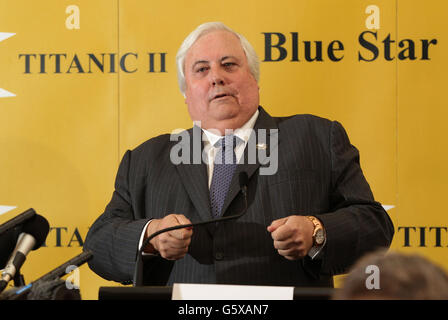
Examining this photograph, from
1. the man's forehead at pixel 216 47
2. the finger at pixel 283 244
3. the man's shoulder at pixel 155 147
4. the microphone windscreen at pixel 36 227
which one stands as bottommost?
the finger at pixel 283 244

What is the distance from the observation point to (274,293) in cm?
134

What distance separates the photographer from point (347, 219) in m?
1.97

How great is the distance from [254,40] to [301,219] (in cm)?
128

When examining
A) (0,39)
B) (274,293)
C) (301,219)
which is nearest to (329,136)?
(301,219)

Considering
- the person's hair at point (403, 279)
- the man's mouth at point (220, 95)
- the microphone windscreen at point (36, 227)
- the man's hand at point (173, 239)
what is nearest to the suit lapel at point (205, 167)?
the man's mouth at point (220, 95)

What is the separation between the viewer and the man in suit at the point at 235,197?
196cm

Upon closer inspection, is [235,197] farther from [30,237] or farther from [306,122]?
[30,237]

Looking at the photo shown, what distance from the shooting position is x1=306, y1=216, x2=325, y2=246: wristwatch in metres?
1.91

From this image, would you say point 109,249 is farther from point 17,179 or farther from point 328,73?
point 328,73

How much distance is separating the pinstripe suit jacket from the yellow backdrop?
667 millimetres

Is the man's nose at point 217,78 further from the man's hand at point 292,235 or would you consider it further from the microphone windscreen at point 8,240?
the microphone windscreen at point 8,240


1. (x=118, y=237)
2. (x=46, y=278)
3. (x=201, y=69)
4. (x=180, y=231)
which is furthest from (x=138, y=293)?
(x=201, y=69)

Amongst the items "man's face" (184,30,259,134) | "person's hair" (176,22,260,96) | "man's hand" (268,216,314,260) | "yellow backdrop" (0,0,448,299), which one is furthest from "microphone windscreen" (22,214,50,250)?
"yellow backdrop" (0,0,448,299)

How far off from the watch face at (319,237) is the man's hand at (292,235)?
0.11 feet
